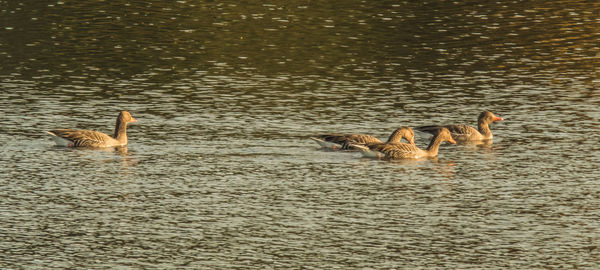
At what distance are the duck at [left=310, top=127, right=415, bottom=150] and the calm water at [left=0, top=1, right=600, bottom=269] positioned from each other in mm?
377

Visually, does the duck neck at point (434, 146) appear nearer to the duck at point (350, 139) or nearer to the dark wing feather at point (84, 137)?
the duck at point (350, 139)

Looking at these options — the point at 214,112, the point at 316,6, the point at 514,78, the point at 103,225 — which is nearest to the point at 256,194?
the point at 103,225

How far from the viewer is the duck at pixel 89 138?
99.7 feet

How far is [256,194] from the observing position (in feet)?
82.9

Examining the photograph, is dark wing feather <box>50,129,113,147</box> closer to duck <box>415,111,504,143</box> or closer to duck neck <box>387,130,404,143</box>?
duck neck <box>387,130,404,143</box>

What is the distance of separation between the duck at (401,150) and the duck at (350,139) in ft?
0.67

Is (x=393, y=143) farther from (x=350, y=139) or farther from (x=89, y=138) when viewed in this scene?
(x=89, y=138)

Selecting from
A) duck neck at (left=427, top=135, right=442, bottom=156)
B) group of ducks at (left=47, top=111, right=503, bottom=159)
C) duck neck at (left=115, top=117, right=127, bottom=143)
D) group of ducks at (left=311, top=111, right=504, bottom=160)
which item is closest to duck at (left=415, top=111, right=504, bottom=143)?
group of ducks at (left=311, top=111, right=504, bottom=160)

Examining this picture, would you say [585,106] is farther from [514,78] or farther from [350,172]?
[350,172]

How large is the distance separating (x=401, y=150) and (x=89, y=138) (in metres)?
7.91

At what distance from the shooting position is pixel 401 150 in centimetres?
2970

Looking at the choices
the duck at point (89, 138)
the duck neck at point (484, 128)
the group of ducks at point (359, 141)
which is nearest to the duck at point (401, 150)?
the group of ducks at point (359, 141)

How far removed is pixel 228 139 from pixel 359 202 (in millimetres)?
7860

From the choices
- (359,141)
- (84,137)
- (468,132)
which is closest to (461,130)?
(468,132)
